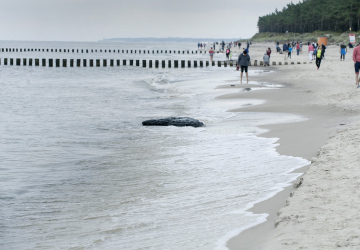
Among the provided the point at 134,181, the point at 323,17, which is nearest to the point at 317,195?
the point at 134,181

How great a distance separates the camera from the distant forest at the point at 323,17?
98.3 m

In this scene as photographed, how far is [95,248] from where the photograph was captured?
16.8 feet

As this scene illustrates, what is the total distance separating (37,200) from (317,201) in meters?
3.79

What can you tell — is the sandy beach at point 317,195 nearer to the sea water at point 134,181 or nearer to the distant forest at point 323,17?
the sea water at point 134,181

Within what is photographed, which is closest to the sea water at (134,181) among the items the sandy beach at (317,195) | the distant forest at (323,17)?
the sandy beach at (317,195)

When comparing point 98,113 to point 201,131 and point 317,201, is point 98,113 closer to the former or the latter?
point 201,131

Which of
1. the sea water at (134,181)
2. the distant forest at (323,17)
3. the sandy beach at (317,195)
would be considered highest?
the distant forest at (323,17)

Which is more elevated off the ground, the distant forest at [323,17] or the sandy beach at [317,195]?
the distant forest at [323,17]

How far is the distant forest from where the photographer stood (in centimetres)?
9831

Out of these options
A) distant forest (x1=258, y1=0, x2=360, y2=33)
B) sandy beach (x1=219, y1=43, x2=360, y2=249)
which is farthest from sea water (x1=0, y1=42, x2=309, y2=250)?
distant forest (x1=258, y1=0, x2=360, y2=33)

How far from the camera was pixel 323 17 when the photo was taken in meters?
121

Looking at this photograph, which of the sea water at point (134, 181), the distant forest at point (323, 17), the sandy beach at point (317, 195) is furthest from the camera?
the distant forest at point (323, 17)

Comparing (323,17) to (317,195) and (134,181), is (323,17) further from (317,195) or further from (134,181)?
(317,195)

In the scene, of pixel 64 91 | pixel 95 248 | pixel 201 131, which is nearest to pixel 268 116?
pixel 201 131
